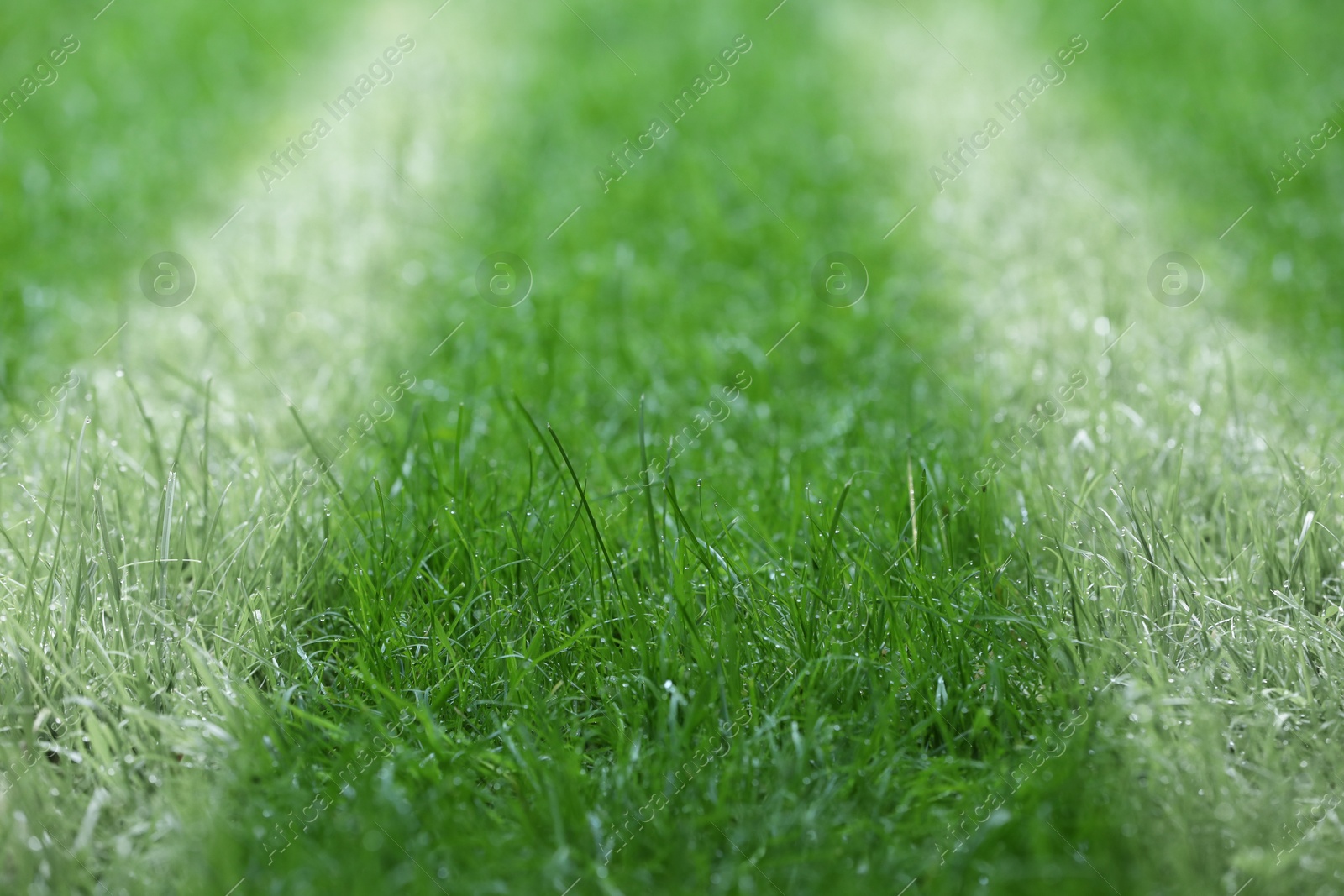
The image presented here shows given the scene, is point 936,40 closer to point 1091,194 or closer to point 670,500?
point 1091,194

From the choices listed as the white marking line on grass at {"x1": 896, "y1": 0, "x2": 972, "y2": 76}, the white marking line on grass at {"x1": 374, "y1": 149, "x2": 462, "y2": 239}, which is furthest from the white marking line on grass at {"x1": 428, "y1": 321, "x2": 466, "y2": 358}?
the white marking line on grass at {"x1": 896, "y1": 0, "x2": 972, "y2": 76}

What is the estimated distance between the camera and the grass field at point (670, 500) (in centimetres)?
168

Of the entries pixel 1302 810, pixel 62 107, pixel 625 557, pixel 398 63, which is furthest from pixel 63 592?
pixel 398 63

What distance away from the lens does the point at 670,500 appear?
206 centimetres

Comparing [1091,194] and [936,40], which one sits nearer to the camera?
[1091,194]

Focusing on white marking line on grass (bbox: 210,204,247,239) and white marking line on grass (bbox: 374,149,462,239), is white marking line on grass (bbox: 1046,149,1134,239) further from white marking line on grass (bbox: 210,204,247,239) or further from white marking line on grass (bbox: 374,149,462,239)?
white marking line on grass (bbox: 210,204,247,239)

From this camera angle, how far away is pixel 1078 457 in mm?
2564

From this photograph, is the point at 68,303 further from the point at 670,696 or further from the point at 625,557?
the point at 670,696

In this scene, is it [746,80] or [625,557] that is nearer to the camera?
[625,557]

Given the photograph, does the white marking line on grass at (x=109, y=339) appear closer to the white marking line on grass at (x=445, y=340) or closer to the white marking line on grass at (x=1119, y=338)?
the white marking line on grass at (x=445, y=340)

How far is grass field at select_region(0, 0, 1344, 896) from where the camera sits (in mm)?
1680

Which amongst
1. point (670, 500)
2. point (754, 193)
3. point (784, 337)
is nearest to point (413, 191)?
point (754, 193)

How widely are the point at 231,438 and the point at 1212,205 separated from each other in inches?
140

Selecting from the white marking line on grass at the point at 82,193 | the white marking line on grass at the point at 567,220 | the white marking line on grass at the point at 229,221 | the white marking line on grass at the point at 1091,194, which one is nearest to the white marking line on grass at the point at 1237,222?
the white marking line on grass at the point at 1091,194
